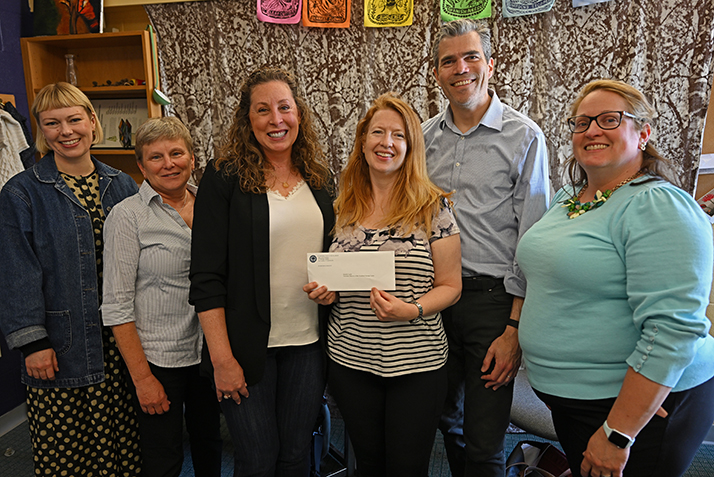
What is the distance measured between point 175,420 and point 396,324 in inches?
35.4

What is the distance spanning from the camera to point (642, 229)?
43.6 inches

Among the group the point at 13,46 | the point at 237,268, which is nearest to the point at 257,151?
the point at 237,268

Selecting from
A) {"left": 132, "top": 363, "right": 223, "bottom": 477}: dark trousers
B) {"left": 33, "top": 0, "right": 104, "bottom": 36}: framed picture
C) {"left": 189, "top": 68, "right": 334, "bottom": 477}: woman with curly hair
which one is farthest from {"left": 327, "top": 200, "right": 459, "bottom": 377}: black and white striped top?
{"left": 33, "top": 0, "right": 104, "bottom": 36}: framed picture

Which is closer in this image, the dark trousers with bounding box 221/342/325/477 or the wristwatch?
the wristwatch

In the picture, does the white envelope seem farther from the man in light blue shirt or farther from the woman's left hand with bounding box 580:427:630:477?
the woman's left hand with bounding box 580:427:630:477

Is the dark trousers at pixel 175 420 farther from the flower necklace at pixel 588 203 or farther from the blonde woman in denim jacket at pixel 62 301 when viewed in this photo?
the flower necklace at pixel 588 203

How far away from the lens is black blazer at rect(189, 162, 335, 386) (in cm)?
137

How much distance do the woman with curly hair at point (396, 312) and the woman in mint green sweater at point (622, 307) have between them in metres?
0.29

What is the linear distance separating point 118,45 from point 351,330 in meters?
2.99

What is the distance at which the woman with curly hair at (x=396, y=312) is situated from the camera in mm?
1390

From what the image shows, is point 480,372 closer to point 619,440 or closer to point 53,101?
point 619,440

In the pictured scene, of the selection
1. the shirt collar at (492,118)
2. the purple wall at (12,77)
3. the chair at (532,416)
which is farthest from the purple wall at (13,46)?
the chair at (532,416)

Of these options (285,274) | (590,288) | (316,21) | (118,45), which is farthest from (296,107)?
(118,45)

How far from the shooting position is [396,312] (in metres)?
1.34
